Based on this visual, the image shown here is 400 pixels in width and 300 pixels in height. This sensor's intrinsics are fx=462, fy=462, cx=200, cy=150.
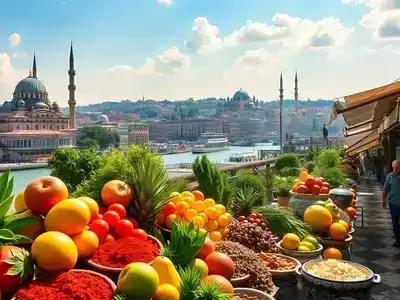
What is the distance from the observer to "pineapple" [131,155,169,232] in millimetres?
2992

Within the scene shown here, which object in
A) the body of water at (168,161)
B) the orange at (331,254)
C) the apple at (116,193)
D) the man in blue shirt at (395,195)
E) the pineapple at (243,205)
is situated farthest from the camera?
the body of water at (168,161)

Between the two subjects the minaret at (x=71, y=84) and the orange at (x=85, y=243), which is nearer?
the orange at (x=85, y=243)

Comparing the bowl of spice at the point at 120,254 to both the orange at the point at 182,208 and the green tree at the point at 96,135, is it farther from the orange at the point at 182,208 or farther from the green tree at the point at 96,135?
the green tree at the point at 96,135

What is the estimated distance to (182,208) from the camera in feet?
10.4

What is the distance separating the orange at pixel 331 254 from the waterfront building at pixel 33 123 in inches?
2847

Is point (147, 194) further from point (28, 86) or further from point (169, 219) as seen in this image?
point (28, 86)

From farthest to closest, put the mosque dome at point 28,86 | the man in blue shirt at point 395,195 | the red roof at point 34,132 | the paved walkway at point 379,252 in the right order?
1. the mosque dome at point 28,86
2. the red roof at point 34,132
3. the man in blue shirt at point 395,195
4. the paved walkway at point 379,252

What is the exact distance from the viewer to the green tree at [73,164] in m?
4.60

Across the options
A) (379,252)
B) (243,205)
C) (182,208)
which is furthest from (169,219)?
(379,252)

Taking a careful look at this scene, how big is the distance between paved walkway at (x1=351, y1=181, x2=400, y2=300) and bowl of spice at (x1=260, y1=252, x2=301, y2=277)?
106 cm

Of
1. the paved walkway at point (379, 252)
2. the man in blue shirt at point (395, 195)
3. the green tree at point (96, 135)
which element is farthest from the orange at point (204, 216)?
the green tree at point (96, 135)

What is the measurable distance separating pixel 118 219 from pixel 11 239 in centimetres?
70

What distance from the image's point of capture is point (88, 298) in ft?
6.11

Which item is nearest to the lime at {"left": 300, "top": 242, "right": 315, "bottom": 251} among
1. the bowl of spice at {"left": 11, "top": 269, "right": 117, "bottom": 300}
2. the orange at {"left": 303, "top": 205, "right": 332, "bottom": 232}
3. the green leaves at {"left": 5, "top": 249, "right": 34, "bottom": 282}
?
the orange at {"left": 303, "top": 205, "right": 332, "bottom": 232}
